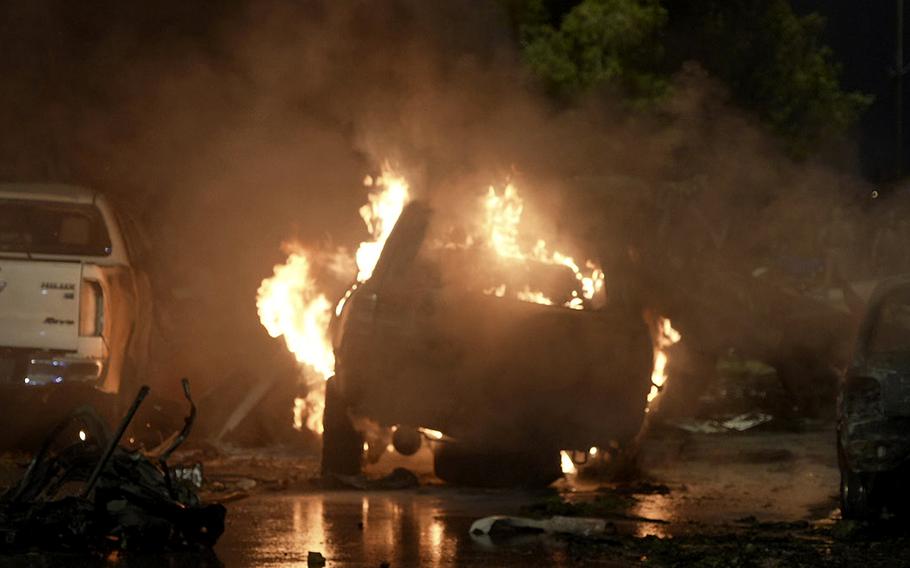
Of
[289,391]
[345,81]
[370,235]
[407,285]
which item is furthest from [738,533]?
[345,81]

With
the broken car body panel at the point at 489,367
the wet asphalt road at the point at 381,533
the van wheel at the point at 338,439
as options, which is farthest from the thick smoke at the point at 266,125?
the wet asphalt road at the point at 381,533

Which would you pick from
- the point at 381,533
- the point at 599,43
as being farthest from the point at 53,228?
the point at 599,43

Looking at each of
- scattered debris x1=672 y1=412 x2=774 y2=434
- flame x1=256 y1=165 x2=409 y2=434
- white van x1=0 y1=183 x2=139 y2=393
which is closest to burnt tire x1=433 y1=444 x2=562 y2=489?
flame x1=256 y1=165 x2=409 y2=434

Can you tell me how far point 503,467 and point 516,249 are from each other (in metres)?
1.72

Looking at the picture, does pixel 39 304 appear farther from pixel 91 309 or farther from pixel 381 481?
pixel 381 481

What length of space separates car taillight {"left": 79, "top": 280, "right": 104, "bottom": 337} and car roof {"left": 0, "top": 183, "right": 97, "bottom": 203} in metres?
1.32

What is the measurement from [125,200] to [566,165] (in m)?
5.28

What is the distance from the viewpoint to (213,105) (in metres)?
19.1

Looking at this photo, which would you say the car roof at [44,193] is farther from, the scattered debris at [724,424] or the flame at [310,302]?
the scattered debris at [724,424]

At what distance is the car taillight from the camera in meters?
11.8

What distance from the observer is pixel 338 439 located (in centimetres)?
1103

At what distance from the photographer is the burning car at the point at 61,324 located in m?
11.6

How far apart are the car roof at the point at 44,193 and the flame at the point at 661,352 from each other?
4.79m

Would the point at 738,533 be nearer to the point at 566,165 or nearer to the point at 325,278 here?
the point at 325,278
